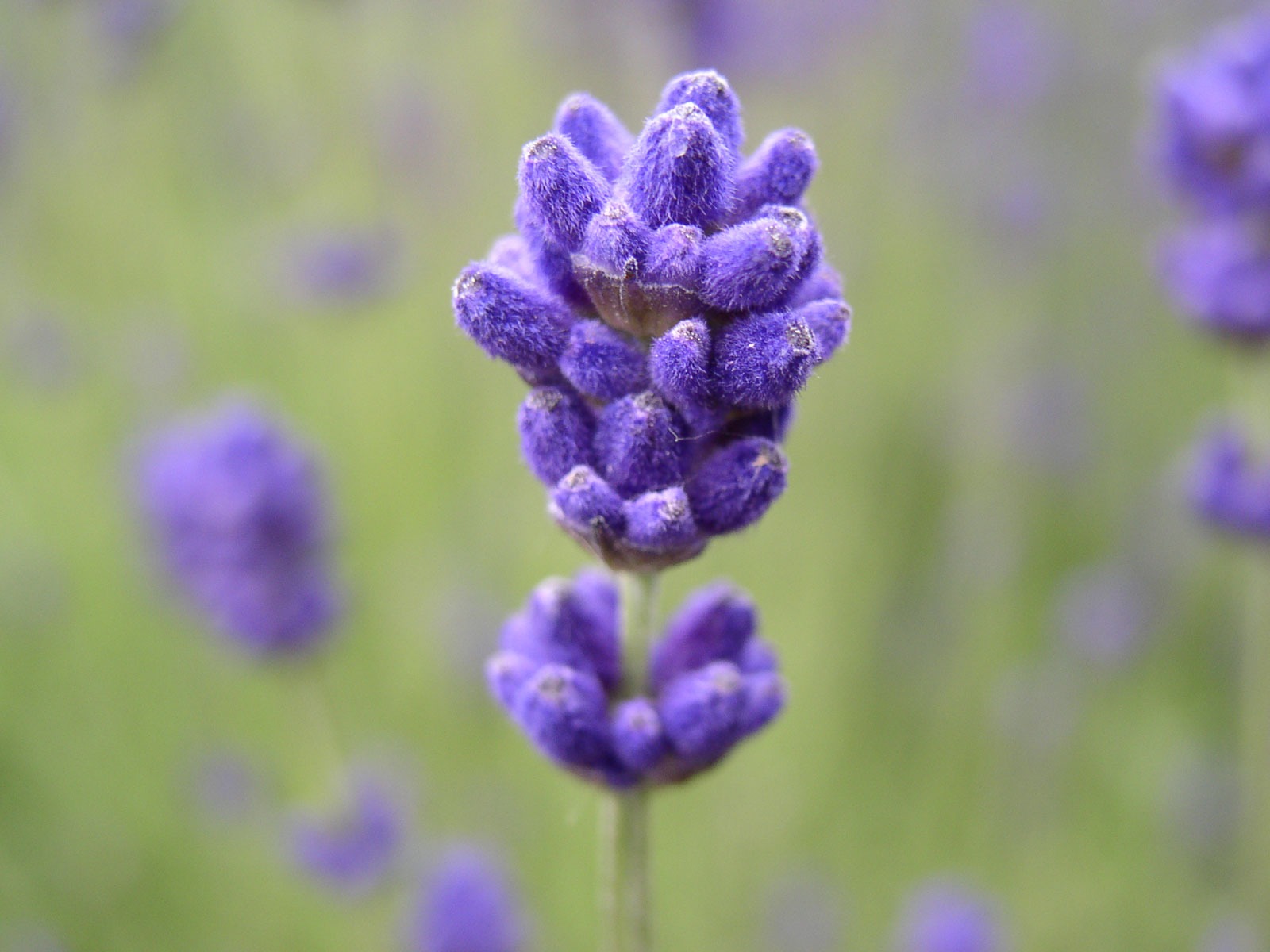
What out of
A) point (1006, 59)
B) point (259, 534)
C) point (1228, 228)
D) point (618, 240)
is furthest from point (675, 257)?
point (1006, 59)

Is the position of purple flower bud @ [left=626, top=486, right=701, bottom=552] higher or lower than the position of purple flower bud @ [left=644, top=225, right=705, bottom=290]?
lower

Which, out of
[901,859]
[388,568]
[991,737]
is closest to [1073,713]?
[991,737]

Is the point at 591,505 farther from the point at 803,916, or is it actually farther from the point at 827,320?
the point at 803,916

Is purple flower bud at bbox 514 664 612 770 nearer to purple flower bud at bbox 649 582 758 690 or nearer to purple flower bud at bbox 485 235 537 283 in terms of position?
purple flower bud at bbox 649 582 758 690

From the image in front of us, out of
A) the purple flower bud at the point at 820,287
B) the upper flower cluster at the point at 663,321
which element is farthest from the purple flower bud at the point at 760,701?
the purple flower bud at the point at 820,287

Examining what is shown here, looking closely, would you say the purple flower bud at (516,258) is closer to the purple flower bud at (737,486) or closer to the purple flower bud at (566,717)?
the purple flower bud at (737,486)

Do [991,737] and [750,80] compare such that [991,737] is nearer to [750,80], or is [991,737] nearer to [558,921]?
[558,921]

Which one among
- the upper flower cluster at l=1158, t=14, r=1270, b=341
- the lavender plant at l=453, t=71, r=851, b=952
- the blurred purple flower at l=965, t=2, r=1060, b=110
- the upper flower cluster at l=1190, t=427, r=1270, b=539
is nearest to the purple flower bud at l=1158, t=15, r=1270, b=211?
the upper flower cluster at l=1158, t=14, r=1270, b=341
